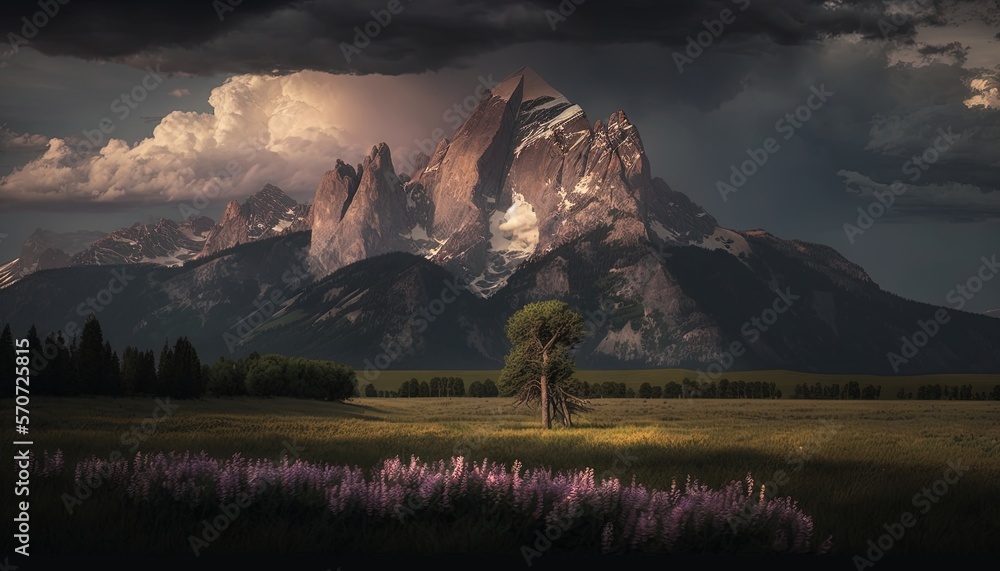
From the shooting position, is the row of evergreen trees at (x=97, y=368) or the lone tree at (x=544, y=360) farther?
the row of evergreen trees at (x=97, y=368)

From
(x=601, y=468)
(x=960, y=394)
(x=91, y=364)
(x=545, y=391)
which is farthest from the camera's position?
(x=960, y=394)

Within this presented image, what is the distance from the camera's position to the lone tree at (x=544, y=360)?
72.6 metres

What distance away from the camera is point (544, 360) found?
7225cm

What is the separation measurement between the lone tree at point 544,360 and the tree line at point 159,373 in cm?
3287

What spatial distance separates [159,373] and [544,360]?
52353 millimetres

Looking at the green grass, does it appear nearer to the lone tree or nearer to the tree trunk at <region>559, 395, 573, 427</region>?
the tree trunk at <region>559, 395, 573, 427</region>

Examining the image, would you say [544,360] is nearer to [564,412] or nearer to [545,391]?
[545,391]

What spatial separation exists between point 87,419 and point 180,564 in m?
46.1

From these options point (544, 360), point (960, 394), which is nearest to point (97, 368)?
point (544, 360)

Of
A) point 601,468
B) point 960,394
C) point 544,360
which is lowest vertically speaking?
point 960,394

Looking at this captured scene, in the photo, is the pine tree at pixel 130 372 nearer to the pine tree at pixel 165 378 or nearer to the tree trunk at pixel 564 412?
the pine tree at pixel 165 378

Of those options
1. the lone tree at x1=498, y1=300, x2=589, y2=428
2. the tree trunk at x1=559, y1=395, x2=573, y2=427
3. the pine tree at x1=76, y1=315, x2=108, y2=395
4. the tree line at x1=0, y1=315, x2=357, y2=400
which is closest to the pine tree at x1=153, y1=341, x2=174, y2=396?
the tree line at x1=0, y1=315, x2=357, y2=400

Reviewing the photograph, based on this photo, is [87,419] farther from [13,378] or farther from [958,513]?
[958,513]

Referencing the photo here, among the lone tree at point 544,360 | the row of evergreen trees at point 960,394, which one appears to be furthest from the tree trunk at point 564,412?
the row of evergreen trees at point 960,394
